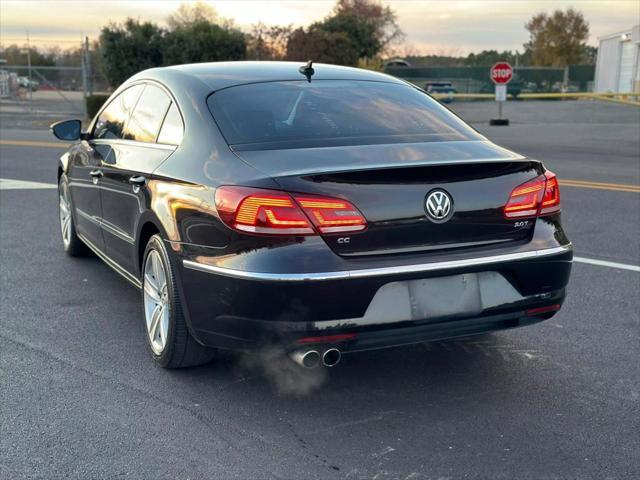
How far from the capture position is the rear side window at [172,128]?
4.31 metres

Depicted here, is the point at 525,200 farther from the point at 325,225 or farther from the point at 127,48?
the point at 127,48

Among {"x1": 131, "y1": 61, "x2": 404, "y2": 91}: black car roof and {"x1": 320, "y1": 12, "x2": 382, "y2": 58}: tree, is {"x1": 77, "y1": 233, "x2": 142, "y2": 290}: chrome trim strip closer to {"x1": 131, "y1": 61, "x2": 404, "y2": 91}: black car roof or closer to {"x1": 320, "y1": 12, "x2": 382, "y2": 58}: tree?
{"x1": 131, "y1": 61, "x2": 404, "y2": 91}: black car roof

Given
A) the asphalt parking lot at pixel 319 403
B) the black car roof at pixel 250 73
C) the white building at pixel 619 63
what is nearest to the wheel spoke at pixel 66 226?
the asphalt parking lot at pixel 319 403

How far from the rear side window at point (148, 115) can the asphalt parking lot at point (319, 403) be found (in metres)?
1.22

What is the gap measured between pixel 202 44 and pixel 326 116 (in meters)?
37.2

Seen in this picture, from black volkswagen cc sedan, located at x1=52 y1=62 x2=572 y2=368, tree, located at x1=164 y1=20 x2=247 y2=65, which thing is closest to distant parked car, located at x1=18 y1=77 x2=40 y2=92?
tree, located at x1=164 y1=20 x2=247 y2=65

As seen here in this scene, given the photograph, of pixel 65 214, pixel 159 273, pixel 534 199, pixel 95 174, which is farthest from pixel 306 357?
pixel 65 214

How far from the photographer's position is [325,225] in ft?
11.2

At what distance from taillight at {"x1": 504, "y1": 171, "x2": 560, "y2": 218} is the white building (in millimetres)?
46382

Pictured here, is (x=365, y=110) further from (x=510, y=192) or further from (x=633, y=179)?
(x=633, y=179)

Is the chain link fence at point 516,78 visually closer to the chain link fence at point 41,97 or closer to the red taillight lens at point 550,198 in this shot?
the chain link fence at point 41,97

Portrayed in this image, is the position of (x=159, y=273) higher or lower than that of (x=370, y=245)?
lower

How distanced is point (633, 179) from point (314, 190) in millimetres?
10119

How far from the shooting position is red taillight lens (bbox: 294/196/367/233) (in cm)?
342
